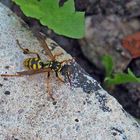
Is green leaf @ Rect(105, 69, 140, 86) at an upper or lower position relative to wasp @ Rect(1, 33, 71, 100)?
lower

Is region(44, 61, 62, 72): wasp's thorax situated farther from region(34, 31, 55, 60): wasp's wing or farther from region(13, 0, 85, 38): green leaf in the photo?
region(13, 0, 85, 38): green leaf

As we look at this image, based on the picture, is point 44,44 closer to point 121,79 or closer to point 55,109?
point 55,109

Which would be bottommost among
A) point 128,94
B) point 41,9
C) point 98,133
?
point 128,94

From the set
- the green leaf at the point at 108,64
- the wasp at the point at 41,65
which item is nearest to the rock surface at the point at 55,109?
the wasp at the point at 41,65

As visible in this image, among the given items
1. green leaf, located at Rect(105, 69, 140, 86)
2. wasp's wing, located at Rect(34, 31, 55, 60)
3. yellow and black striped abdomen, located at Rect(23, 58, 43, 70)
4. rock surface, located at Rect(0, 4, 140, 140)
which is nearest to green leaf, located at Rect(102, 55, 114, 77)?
green leaf, located at Rect(105, 69, 140, 86)

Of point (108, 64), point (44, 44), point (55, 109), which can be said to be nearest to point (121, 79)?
point (108, 64)

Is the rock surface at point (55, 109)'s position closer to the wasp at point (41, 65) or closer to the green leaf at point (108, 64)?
the wasp at point (41, 65)

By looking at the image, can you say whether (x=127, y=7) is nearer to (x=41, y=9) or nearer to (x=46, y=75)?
(x=41, y=9)

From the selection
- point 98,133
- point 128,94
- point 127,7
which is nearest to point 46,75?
point 98,133

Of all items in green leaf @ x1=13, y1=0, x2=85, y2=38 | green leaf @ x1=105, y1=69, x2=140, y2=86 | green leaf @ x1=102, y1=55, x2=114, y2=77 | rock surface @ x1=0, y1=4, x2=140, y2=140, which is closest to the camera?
rock surface @ x1=0, y1=4, x2=140, y2=140
